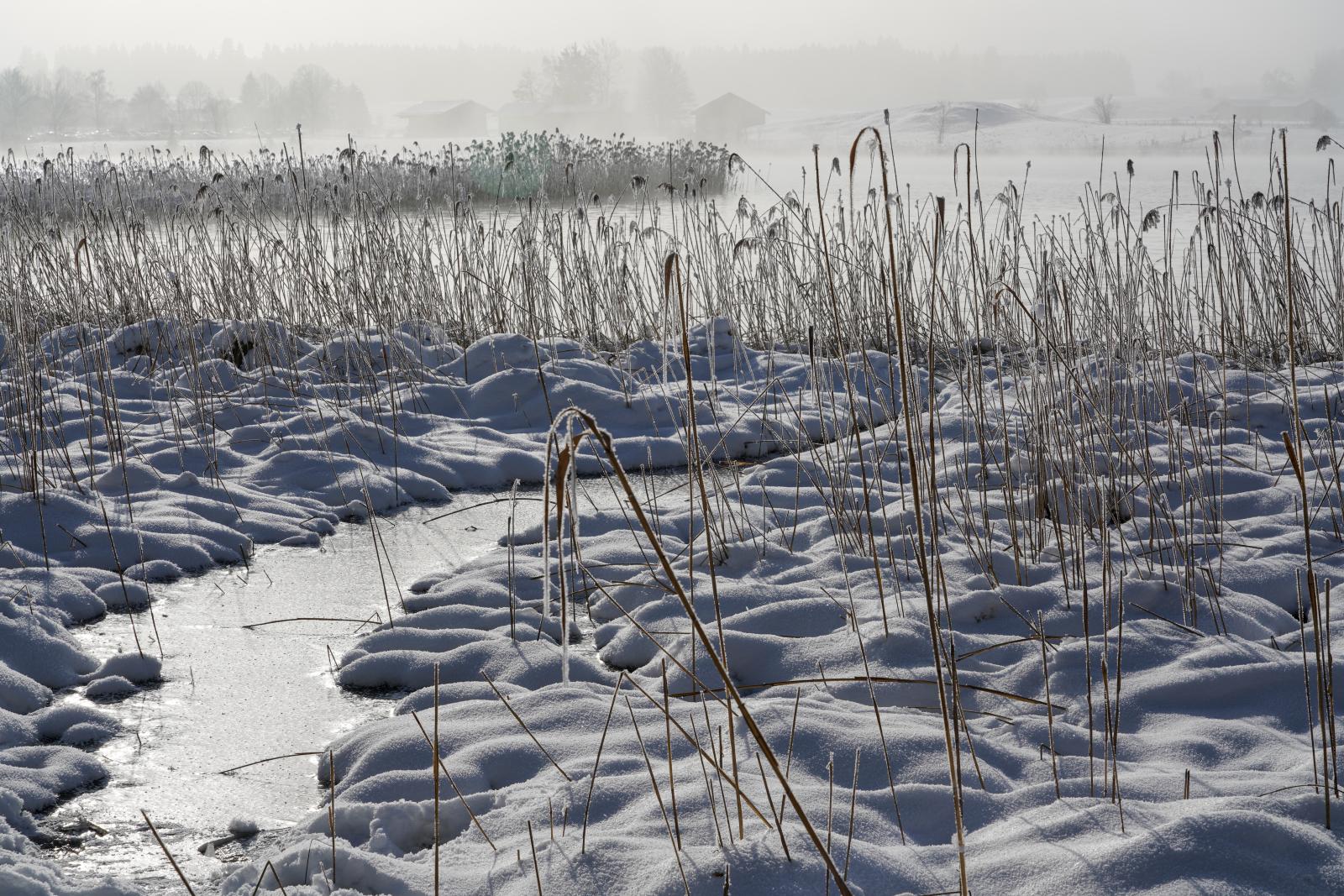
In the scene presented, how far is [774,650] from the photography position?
2.17 m

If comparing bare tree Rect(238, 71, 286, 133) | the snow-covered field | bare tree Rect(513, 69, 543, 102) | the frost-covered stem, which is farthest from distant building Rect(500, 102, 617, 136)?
the frost-covered stem

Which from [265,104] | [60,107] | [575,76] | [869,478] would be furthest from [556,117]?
[869,478]

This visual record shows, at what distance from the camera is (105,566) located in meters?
2.73

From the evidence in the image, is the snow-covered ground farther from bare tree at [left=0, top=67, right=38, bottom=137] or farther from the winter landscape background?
bare tree at [left=0, top=67, right=38, bottom=137]

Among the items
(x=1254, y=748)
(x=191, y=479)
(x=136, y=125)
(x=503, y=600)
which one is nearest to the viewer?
(x=1254, y=748)

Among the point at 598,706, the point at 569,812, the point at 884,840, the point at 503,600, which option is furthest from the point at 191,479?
the point at 884,840

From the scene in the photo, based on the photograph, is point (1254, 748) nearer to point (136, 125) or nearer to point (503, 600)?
point (503, 600)

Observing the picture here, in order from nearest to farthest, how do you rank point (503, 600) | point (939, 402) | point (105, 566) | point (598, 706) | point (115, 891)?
point (115, 891)
point (598, 706)
point (503, 600)
point (105, 566)
point (939, 402)

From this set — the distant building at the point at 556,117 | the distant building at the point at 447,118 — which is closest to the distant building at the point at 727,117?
the distant building at the point at 556,117

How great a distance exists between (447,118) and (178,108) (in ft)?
73.3

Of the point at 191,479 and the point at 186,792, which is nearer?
the point at 186,792

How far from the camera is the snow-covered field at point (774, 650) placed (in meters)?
1.34

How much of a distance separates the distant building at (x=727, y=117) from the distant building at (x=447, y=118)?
50.0 ft

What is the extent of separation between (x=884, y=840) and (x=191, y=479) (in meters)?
2.59
